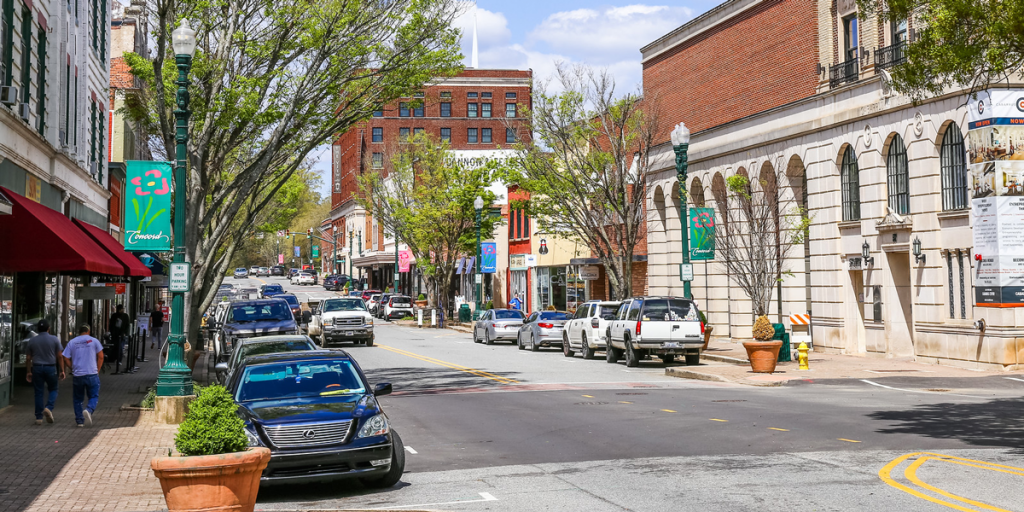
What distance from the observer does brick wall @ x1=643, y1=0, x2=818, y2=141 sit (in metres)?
32.8

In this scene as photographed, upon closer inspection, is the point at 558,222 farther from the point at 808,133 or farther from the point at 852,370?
the point at 852,370

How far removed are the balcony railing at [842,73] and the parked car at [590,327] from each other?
31.0ft

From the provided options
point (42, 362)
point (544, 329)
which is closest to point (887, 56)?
point (544, 329)

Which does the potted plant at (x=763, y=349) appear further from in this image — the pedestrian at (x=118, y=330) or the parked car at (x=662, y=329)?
the pedestrian at (x=118, y=330)

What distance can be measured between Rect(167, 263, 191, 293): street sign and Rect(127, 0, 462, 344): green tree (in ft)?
6.57

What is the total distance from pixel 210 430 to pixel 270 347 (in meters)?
8.58

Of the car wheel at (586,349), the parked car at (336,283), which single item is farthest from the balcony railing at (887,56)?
the parked car at (336,283)

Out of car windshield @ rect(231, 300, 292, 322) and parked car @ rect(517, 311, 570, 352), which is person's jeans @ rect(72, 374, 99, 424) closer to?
car windshield @ rect(231, 300, 292, 322)

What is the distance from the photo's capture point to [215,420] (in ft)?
27.7

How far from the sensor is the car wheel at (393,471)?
1056 centimetres

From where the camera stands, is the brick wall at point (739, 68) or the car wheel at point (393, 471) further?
the brick wall at point (739, 68)

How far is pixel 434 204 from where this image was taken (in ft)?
187

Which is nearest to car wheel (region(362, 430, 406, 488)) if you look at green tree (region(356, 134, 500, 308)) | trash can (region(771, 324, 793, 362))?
trash can (region(771, 324, 793, 362))

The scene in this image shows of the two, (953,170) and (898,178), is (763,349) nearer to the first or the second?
(953,170)
